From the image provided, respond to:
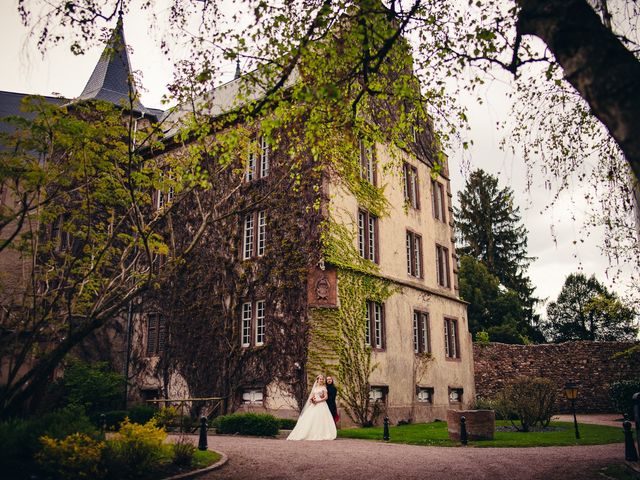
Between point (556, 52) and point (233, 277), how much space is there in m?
16.4

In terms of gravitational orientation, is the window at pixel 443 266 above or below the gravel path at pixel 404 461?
above

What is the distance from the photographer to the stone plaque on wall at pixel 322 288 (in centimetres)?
1717

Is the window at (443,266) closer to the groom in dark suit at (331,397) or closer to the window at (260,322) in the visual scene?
the window at (260,322)

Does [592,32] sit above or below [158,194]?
below

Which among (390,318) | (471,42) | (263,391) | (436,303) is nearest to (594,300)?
(436,303)

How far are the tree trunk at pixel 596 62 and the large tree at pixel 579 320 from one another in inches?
1954

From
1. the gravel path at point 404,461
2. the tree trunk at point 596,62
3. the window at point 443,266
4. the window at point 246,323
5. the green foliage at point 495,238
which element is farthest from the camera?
the green foliage at point 495,238

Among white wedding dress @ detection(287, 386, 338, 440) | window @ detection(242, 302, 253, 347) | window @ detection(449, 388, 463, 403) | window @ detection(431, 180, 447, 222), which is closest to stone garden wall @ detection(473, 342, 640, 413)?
window @ detection(449, 388, 463, 403)

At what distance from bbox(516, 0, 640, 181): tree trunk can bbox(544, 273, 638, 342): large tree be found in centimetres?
4963

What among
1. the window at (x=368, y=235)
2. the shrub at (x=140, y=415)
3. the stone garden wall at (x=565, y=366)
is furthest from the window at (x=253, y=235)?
the stone garden wall at (x=565, y=366)

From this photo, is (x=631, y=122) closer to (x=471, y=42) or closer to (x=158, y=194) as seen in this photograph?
(x=471, y=42)

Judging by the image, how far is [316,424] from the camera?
13992 millimetres

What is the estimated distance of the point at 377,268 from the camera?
19.6 metres

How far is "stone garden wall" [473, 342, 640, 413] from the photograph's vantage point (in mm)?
26859
